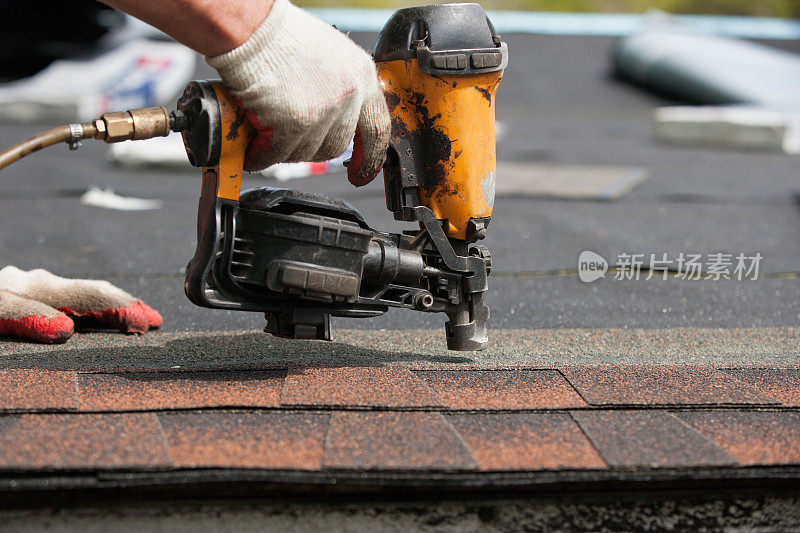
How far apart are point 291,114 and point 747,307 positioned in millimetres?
2026

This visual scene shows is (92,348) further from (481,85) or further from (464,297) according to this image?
(481,85)

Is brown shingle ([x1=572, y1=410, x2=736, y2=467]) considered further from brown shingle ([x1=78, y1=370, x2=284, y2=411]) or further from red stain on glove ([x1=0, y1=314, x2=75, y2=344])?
red stain on glove ([x1=0, y1=314, x2=75, y2=344])

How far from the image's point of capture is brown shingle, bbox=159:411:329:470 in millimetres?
1630

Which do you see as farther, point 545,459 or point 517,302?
point 517,302

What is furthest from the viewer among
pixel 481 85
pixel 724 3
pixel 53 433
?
pixel 724 3

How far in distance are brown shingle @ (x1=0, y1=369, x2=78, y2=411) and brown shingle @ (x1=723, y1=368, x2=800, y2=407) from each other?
5.44ft

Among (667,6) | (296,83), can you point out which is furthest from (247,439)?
(667,6)

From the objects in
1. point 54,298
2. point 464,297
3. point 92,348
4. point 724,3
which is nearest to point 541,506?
point 464,297

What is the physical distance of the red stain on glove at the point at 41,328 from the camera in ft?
7.75

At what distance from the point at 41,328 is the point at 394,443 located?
1.21 m

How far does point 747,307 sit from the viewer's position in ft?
10.1

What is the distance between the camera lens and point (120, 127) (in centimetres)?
193

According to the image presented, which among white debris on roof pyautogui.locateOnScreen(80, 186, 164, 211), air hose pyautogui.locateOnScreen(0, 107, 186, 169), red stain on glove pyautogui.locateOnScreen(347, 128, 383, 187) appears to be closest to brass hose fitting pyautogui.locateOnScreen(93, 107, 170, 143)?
air hose pyautogui.locateOnScreen(0, 107, 186, 169)

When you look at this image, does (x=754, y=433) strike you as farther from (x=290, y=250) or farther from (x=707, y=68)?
(x=707, y=68)
